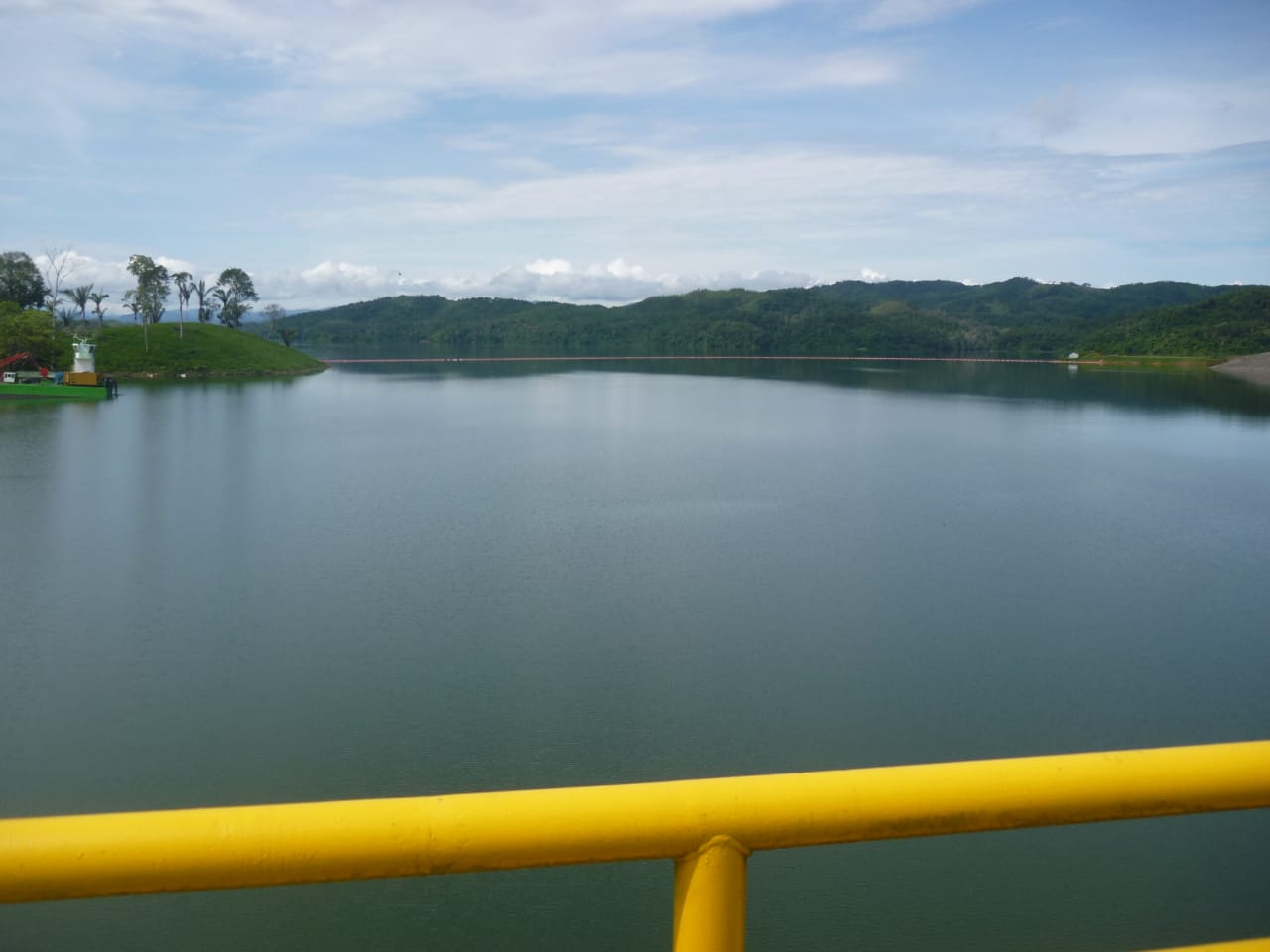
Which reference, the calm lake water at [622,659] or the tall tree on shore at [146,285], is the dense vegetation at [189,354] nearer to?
the tall tree on shore at [146,285]

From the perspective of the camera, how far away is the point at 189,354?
156 ft

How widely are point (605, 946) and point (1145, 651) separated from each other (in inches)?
235

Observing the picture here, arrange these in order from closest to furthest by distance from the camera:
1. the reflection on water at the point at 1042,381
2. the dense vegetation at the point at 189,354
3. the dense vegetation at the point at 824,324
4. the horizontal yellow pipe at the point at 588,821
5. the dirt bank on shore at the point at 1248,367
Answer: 1. the horizontal yellow pipe at the point at 588,821
2. the reflection on water at the point at 1042,381
3. the dense vegetation at the point at 189,354
4. the dirt bank on shore at the point at 1248,367
5. the dense vegetation at the point at 824,324


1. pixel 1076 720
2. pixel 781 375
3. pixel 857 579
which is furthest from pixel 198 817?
pixel 781 375

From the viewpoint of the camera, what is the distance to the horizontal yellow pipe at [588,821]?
0.94 meters

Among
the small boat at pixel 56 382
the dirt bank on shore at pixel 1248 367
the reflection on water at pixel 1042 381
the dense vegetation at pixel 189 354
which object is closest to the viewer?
the small boat at pixel 56 382

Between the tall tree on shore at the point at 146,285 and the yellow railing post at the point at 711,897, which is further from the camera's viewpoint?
the tall tree on shore at the point at 146,285

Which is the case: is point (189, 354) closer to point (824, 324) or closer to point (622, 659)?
point (622, 659)

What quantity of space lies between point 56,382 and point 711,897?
126 feet

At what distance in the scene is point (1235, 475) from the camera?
18469 millimetres

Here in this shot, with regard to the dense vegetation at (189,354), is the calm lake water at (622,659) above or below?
below

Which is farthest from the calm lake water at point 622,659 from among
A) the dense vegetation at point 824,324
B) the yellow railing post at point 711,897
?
the dense vegetation at point 824,324

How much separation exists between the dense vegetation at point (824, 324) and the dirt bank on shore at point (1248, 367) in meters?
3.34

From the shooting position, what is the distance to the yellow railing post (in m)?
1.04
